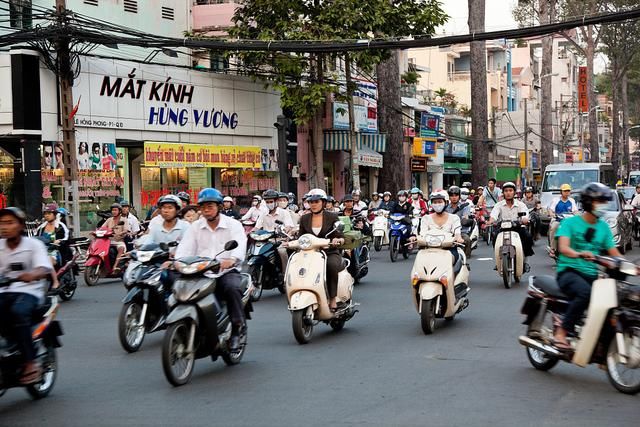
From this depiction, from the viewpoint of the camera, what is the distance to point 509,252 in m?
16.2

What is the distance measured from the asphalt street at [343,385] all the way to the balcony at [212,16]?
22.6 meters

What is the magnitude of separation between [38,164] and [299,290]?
17025mm

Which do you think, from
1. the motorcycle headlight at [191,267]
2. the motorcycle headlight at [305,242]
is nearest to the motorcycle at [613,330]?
the motorcycle headlight at [191,267]

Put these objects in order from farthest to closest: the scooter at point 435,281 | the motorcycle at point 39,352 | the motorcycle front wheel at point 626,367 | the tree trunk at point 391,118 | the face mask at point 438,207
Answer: the tree trunk at point 391,118
the face mask at point 438,207
the scooter at point 435,281
the motorcycle front wheel at point 626,367
the motorcycle at point 39,352

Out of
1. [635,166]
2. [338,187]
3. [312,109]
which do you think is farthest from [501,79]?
[312,109]

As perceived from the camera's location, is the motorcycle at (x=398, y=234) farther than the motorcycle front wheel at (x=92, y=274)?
Yes

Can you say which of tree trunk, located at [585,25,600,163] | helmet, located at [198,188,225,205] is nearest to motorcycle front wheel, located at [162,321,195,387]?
helmet, located at [198,188,225,205]

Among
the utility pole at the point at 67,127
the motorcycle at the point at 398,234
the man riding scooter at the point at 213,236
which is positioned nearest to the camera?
the man riding scooter at the point at 213,236

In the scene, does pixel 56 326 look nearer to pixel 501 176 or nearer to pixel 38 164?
pixel 38 164

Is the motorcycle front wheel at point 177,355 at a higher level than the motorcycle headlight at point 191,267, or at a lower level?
lower

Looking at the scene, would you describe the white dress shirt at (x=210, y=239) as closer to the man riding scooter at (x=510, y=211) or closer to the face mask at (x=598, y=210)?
the face mask at (x=598, y=210)

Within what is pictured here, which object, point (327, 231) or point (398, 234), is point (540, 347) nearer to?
point (327, 231)

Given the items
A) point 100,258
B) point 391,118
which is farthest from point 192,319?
point 391,118

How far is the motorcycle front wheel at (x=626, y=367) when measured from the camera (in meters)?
7.43
